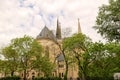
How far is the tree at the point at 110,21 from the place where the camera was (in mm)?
32188

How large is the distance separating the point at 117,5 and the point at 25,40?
33.9m

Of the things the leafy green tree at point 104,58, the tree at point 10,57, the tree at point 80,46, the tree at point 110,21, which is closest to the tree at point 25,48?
the tree at point 10,57

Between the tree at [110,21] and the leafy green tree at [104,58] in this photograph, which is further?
the leafy green tree at [104,58]

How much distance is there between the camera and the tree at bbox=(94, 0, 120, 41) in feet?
106

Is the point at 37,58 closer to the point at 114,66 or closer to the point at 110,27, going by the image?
the point at 114,66

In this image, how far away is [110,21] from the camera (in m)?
33.6

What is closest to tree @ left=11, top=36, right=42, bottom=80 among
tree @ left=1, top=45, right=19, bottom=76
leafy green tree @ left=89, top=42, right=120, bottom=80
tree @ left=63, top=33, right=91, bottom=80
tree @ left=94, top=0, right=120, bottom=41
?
tree @ left=1, top=45, right=19, bottom=76

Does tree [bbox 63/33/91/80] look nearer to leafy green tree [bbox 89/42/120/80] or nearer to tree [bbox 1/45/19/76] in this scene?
leafy green tree [bbox 89/42/120/80]

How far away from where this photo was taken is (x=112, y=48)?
170 ft

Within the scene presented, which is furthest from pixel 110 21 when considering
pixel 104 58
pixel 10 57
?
pixel 10 57

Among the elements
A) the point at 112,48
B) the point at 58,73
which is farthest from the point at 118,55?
the point at 58,73

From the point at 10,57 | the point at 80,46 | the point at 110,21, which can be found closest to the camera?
the point at 110,21

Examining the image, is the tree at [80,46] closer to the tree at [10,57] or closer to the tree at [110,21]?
the tree at [10,57]

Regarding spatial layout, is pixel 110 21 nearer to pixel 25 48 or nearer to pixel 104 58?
pixel 104 58
